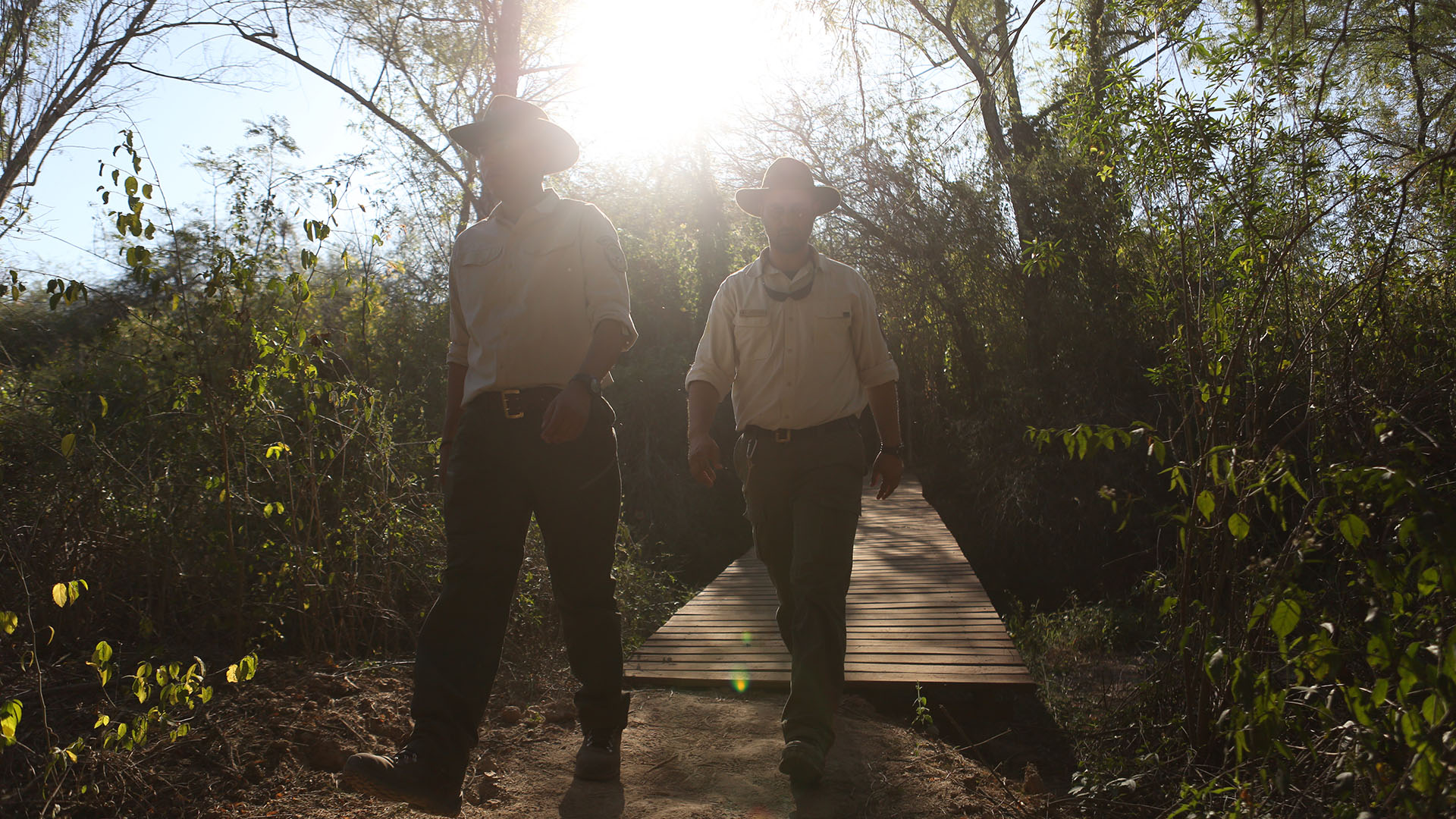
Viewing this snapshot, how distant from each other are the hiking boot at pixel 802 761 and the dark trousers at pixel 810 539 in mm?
36

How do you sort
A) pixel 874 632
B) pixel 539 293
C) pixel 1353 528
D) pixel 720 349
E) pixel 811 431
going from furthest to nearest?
pixel 874 632, pixel 720 349, pixel 811 431, pixel 539 293, pixel 1353 528

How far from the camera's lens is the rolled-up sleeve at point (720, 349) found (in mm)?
3492

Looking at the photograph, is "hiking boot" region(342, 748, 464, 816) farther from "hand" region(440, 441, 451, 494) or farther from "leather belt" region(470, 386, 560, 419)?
"leather belt" region(470, 386, 560, 419)

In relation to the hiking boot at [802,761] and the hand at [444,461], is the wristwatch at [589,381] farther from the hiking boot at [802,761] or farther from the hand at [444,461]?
the hiking boot at [802,761]

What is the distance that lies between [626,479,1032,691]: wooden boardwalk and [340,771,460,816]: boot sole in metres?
1.82

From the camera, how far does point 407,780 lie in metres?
2.20

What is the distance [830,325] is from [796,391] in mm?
273

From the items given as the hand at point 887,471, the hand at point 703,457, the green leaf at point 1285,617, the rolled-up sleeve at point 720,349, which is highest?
the rolled-up sleeve at point 720,349

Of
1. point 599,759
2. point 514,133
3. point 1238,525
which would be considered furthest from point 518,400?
point 1238,525

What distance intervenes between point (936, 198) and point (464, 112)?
6319 millimetres

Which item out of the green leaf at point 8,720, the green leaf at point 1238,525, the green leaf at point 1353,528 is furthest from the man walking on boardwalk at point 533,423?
the green leaf at point 1353,528

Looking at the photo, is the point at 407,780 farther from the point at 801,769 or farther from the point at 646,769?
the point at 801,769

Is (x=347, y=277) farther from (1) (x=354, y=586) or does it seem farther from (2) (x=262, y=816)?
(2) (x=262, y=816)

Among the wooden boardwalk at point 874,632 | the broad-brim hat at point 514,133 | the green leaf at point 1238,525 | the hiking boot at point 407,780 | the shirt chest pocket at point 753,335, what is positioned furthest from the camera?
the wooden boardwalk at point 874,632
